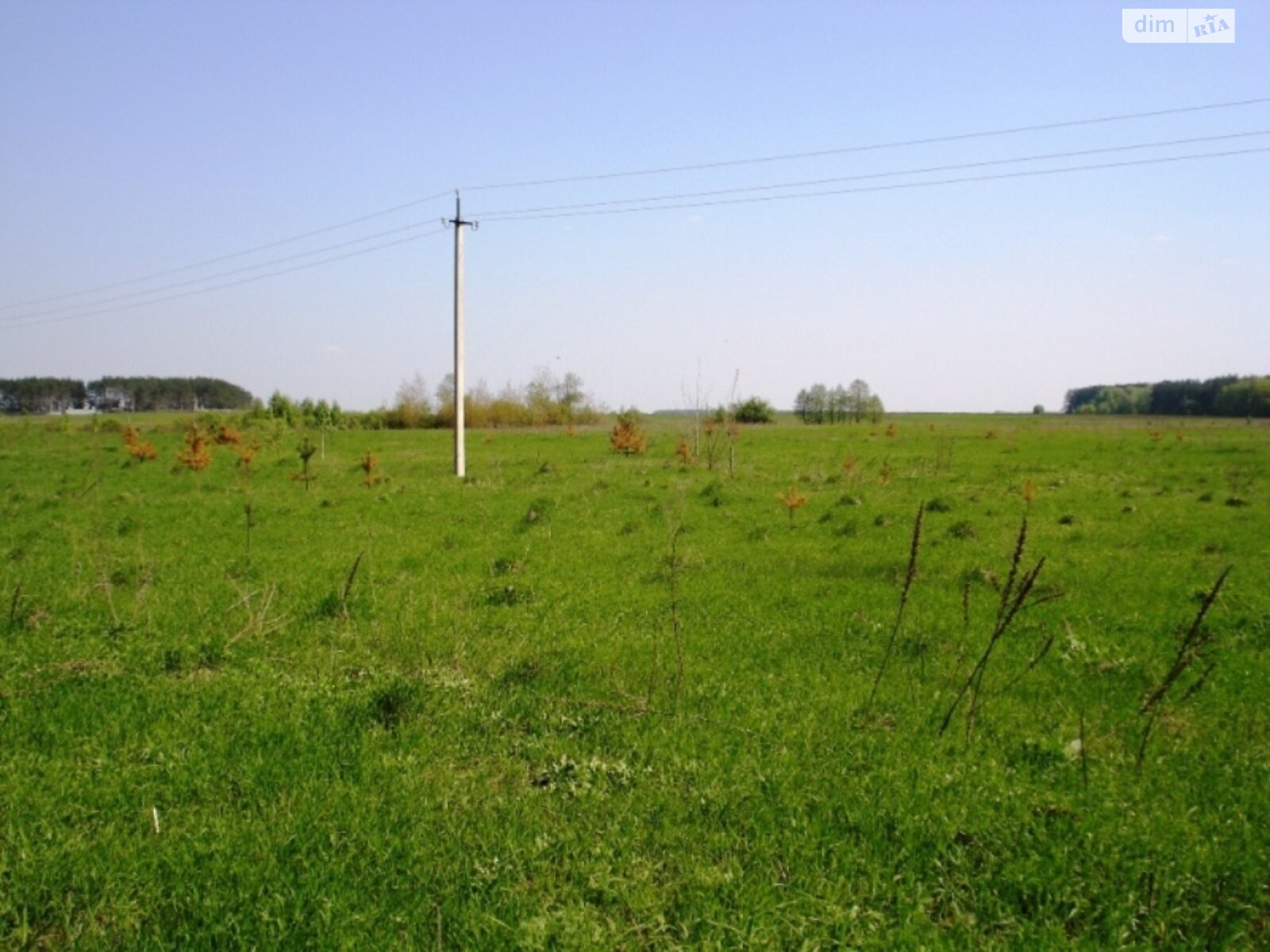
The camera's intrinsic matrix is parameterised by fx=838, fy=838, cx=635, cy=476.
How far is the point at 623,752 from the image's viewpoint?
5785 millimetres

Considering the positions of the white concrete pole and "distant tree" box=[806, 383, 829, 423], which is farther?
"distant tree" box=[806, 383, 829, 423]

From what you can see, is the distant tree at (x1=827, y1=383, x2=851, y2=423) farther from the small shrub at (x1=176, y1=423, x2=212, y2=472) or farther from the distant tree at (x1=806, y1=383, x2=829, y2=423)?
the small shrub at (x1=176, y1=423, x2=212, y2=472)

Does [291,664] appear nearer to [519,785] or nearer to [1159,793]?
[519,785]

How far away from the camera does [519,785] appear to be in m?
5.30

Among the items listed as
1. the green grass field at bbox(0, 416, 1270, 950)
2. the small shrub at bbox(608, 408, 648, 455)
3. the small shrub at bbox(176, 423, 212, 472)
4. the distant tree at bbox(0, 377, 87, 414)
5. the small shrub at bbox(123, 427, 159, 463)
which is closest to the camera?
the green grass field at bbox(0, 416, 1270, 950)

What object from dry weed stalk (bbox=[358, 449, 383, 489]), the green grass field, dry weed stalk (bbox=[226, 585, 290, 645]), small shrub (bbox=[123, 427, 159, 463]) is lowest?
the green grass field

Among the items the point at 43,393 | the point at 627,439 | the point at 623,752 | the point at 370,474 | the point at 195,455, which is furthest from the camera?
the point at 43,393

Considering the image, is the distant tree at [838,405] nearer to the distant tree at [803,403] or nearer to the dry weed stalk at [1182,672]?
the distant tree at [803,403]

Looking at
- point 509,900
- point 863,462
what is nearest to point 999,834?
point 509,900

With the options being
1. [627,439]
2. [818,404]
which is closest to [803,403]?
[818,404]

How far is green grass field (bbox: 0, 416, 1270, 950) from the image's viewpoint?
4.12m

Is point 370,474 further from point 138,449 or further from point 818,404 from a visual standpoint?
point 818,404

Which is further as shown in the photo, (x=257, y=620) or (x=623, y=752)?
(x=257, y=620)

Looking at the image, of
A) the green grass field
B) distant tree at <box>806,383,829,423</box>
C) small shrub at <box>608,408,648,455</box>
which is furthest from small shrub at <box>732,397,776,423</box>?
the green grass field
